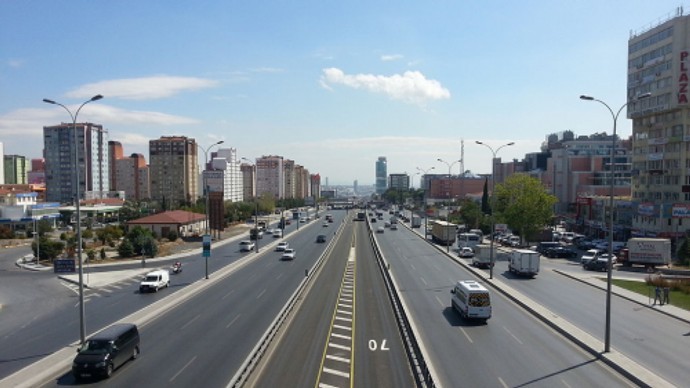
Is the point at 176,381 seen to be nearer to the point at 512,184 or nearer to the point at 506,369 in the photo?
the point at 506,369

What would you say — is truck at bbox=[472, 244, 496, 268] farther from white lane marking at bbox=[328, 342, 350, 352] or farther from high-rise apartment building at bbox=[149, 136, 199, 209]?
high-rise apartment building at bbox=[149, 136, 199, 209]

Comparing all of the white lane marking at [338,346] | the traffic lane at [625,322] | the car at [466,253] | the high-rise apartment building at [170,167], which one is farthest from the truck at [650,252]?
Answer: the high-rise apartment building at [170,167]

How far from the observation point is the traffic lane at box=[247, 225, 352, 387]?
60.4ft

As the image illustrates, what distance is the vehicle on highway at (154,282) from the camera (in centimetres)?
3800

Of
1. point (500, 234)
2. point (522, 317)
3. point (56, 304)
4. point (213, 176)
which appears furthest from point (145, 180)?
point (522, 317)

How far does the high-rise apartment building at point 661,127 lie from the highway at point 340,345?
1647 inches

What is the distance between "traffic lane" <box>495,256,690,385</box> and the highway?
9.64m

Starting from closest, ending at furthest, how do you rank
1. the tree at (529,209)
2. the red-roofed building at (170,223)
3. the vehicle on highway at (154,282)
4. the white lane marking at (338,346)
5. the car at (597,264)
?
the white lane marking at (338,346) → the vehicle on highway at (154,282) → the car at (597,264) → the tree at (529,209) → the red-roofed building at (170,223)

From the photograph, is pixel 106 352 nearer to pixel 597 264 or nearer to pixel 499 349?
pixel 499 349

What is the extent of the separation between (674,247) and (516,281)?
29.4 m

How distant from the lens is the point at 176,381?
60.4 feet

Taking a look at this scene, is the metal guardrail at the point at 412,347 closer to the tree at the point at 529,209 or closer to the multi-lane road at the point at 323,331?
the multi-lane road at the point at 323,331

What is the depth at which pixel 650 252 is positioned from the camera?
49188mm

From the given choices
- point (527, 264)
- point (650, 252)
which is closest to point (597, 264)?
point (650, 252)
